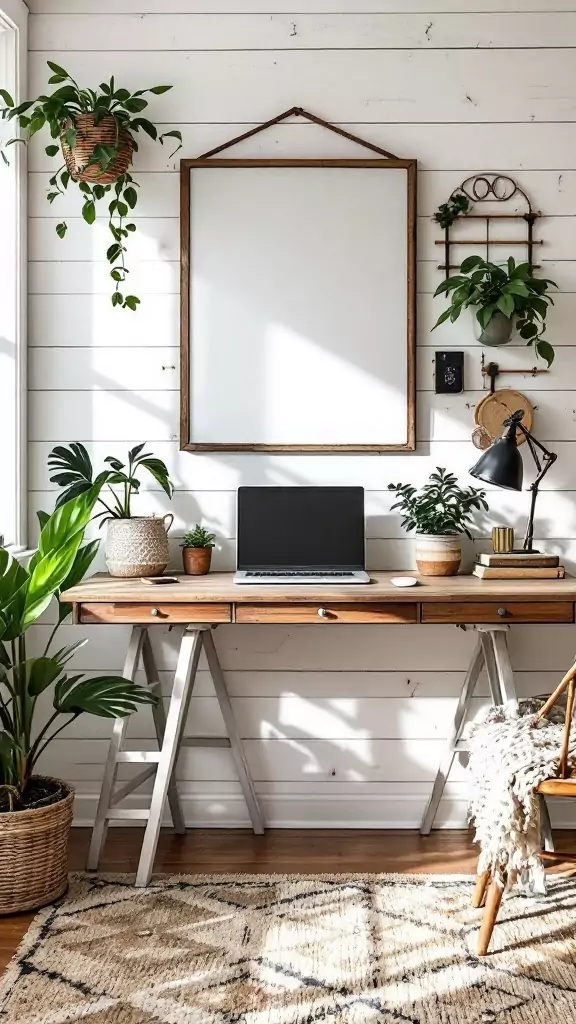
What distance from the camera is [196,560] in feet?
9.29

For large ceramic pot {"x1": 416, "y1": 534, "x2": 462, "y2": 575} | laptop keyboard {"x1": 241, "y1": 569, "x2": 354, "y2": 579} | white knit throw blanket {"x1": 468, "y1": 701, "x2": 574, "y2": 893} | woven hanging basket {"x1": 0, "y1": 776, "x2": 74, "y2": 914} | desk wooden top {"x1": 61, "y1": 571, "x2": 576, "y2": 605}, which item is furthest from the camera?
large ceramic pot {"x1": 416, "y1": 534, "x2": 462, "y2": 575}

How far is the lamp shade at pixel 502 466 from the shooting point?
8.27 feet

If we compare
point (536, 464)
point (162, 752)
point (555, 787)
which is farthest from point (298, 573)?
point (555, 787)

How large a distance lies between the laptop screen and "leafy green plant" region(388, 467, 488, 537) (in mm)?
183

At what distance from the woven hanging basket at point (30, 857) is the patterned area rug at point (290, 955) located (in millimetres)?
54

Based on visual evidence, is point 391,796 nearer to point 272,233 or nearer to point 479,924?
point 479,924

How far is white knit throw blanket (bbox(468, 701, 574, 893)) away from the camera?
203 cm

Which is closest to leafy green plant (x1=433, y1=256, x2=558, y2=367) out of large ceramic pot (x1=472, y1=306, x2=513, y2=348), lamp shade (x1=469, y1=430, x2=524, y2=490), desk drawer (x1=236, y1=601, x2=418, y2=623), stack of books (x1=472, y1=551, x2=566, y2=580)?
large ceramic pot (x1=472, y1=306, x2=513, y2=348)

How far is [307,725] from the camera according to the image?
9.81ft

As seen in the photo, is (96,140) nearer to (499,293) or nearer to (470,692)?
(499,293)

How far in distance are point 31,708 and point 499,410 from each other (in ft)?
5.44

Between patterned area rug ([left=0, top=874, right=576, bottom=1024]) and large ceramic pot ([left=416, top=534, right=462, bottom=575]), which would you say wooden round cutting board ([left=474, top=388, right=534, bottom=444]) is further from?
patterned area rug ([left=0, top=874, right=576, bottom=1024])

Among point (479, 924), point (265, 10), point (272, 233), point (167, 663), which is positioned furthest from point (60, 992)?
point (265, 10)

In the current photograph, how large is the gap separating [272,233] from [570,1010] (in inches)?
89.1
